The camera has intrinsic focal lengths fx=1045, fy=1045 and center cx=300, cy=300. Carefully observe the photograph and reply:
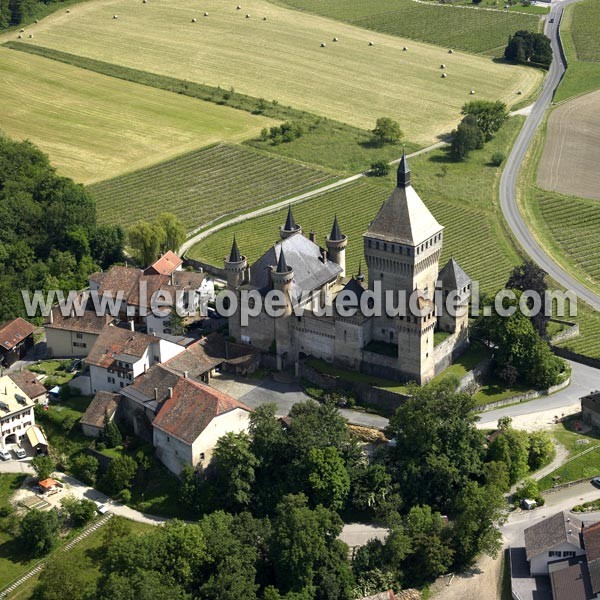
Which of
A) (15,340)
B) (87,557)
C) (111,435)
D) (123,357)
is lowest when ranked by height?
(87,557)

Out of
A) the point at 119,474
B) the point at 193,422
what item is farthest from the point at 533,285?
the point at 119,474

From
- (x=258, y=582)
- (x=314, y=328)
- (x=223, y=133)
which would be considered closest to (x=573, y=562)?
(x=258, y=582)

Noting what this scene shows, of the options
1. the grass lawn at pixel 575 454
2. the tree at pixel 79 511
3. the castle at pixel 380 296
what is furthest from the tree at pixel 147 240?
the grass lawn at pixel 575 454

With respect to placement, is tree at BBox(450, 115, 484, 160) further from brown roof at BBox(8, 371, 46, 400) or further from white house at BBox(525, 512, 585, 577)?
white house at BBox(525, 512, 585, 577)

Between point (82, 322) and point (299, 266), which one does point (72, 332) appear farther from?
point (299, 266)

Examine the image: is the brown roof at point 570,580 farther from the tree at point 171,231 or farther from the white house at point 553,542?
A: the tree at point 171,231

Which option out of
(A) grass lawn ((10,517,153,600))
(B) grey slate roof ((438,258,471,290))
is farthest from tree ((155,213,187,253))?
(A) grass lawn ((10,517,153,600))
